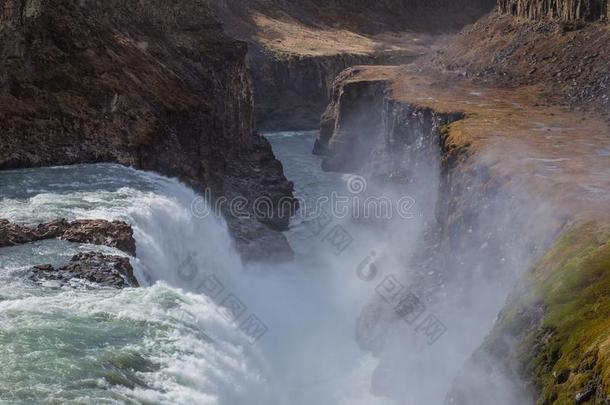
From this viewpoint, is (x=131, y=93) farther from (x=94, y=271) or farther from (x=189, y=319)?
(x=189, y=319)

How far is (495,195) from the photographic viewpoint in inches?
1000

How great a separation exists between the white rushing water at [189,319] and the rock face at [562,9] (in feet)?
52.3

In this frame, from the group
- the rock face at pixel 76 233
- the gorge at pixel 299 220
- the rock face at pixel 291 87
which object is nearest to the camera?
the gorge at pixel 299 220

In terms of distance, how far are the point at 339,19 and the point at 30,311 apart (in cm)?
8543

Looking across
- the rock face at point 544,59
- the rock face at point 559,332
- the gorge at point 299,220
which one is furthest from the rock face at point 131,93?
the rock face at point 559,332

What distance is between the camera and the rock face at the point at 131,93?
3312cm

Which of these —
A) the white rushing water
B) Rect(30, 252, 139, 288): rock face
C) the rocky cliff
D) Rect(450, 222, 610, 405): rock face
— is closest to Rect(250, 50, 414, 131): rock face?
the rocky cliff

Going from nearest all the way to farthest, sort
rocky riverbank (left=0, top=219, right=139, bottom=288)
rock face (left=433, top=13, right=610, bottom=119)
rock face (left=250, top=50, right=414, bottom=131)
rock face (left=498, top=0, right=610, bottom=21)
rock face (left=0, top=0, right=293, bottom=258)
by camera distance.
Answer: rocky riverbank (left=0, top=219, right=139, bottom=288) → rock face (left=0, top=0, right=293, bottom=258) → rock face (left=433, top=13, right=610, bottom=119) → rock face (left=498, top=0, right=610, bottom=21) → rock face (left=250, top=50, right=414, bottom=131)

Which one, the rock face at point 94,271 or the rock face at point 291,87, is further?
the rock face at point 291,87

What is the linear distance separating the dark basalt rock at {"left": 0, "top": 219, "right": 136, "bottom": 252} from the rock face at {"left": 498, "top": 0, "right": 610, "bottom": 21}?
3036 cm

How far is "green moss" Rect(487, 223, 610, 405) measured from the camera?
13.8 metres

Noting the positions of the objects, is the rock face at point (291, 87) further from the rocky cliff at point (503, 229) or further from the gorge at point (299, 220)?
the rocky cliff at point (503, 229)

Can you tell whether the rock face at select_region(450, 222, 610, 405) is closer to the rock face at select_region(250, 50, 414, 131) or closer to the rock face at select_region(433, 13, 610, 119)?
the rock face at select_region(433, 13, 610, 119)

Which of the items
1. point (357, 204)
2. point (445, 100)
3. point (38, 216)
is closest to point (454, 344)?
point (38, 216)
